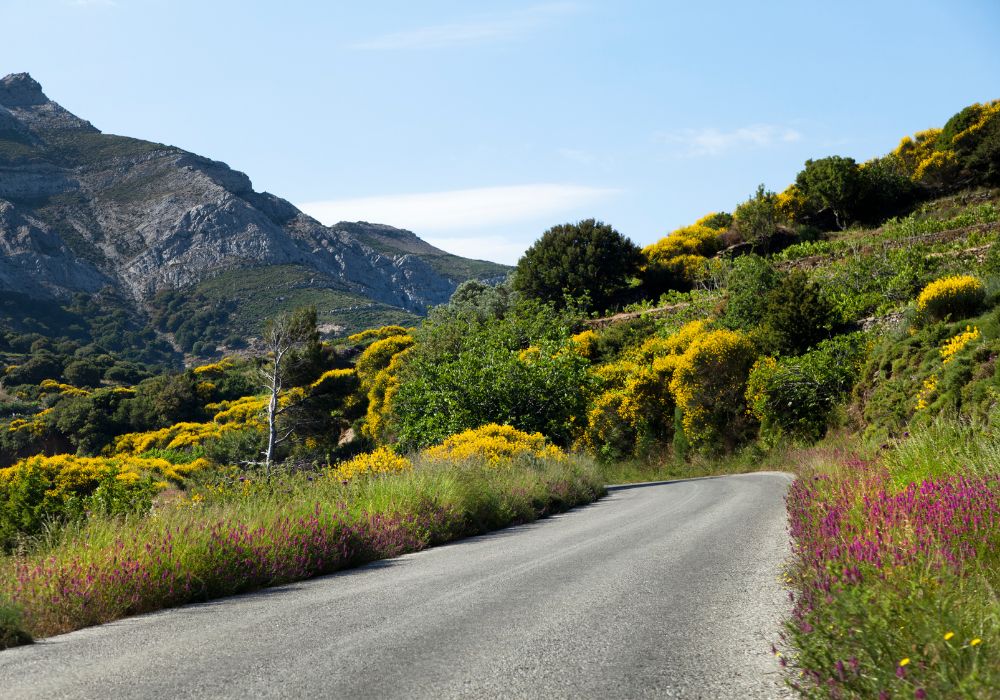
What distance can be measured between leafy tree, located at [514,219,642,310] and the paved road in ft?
135

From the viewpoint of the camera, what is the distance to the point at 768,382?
27.6m

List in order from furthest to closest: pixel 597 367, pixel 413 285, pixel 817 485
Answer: pixel 413 285 < pixel 597 367 < pixel 817 485

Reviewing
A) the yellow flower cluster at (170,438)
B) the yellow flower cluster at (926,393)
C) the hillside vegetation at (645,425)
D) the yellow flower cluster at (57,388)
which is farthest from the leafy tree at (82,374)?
the yellow flower cluster at (926,393)

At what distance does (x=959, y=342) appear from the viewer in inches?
760

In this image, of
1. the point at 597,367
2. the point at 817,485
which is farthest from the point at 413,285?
the point at 817,485

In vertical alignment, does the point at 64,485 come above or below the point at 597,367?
below

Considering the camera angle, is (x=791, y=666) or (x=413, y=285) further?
(x=413, y=285)

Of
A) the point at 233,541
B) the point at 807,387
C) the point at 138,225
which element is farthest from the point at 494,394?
the point at 138,225

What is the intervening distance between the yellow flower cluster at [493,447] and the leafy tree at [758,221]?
31736 millimetres

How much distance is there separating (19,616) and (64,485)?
15.4 metres

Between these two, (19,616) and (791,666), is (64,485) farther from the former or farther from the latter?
(791,666)

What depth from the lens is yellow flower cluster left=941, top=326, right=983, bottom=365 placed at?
61.7 ft

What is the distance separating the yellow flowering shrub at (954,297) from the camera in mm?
22422

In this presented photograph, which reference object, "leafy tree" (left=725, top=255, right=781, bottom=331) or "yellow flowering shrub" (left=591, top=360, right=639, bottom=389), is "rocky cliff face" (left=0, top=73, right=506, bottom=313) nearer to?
"yellow flowering shrub" (left=591, top=360, right=639, bottom=389)
